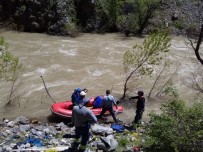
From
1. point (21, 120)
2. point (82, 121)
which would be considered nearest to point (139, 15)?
point (21, 120)

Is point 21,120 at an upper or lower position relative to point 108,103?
lower

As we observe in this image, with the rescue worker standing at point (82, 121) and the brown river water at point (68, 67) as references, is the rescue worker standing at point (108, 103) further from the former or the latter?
the rescue worker standing at point (82, 121)

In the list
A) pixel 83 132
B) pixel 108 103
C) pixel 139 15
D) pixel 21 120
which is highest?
pixel 139 15

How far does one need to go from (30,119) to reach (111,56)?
885cm

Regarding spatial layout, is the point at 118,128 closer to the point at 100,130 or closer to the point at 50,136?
the point at 100,130

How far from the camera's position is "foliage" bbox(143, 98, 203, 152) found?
289 inches

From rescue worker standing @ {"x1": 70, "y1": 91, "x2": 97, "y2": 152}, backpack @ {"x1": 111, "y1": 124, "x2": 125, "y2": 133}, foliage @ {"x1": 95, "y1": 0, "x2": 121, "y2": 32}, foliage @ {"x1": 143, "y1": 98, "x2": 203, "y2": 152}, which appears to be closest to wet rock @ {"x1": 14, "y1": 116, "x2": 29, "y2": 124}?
backpack @ {"x1": 111, "y1": 124, "x2": 125, "y2": 133}

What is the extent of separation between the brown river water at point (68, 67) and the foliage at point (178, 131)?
554 cm

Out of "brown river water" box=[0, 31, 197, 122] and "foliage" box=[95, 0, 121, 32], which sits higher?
"foliage" box=[95, 0, 121, 32]

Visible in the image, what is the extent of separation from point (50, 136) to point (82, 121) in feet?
8.10

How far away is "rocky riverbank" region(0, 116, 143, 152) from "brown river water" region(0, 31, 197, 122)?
4.34ft

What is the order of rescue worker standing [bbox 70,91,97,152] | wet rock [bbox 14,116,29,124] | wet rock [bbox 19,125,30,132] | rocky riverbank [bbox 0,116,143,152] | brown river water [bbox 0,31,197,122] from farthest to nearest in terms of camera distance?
brown river water [bbox 0,31,197,122]
wet rock [bbox 14,116,29,124]
wet rock [bbox 19,125,30,132]
rocky riverbank [bbox 0,116,143,152]
rescue worker standing [bbox 70,91,97,152]

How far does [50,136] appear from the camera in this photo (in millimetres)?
10273

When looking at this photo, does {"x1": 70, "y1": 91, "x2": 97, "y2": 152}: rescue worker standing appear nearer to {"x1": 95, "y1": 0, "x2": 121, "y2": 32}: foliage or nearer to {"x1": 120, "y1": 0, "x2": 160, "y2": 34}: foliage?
{"x1": 120, "y1": 0, "x2": 160, "y2": 34}: foliage
